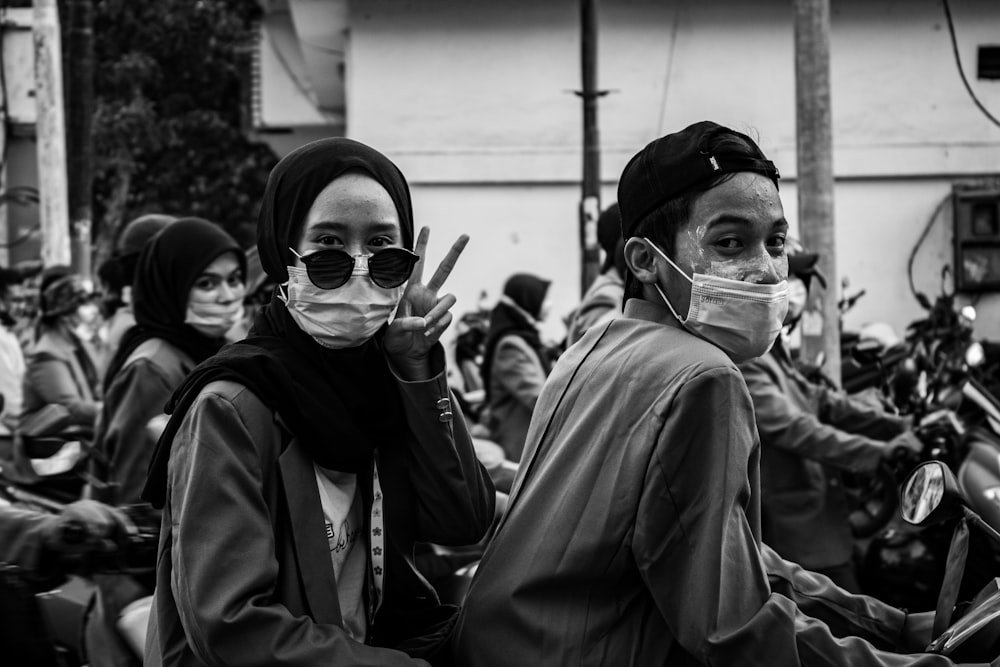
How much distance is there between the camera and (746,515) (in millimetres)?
2064

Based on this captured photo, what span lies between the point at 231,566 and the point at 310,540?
0.16 metres

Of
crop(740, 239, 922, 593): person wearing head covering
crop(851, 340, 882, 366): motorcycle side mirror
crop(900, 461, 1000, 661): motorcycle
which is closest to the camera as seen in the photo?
crop(900, 461, 1000, 661): motorcycle

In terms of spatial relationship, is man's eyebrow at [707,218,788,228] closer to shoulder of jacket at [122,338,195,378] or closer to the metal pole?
shoulder of jacket at [122,338,195,378]

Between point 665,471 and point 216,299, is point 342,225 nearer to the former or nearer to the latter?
point 665,471

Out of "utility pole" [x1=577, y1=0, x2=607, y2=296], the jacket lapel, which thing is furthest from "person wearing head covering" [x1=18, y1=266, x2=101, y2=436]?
"utility pole" [x1=577, y1=0, x2=607, y2=296]

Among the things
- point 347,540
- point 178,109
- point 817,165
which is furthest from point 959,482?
point 178,109

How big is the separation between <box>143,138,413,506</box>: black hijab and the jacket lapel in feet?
0.17

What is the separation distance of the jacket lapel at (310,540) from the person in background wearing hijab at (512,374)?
5.03 metres

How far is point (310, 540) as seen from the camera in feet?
7.26

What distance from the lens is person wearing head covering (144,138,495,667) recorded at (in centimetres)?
212

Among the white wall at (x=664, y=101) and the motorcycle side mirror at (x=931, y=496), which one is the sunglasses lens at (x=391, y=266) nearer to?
the motorcycle side mirror at (x=931, y=496)

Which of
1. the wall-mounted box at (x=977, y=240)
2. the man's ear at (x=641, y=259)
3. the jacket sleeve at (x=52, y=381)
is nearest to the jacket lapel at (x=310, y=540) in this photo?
the man's ear at (x=641, y=259)

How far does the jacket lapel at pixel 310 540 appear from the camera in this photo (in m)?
2.19

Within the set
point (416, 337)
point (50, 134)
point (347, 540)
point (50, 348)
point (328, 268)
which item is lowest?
point (50, 348)
